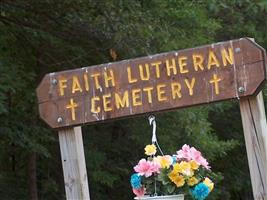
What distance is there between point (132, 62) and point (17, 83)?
12.2 feet

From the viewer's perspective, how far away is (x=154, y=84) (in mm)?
4188

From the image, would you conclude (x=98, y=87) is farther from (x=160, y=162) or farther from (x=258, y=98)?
(x=258, y=98)

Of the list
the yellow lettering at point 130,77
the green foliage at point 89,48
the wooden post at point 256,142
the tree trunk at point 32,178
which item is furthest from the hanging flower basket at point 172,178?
the tree trunk at point 32,178

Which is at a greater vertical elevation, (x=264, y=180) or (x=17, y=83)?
(x=17, y=83)

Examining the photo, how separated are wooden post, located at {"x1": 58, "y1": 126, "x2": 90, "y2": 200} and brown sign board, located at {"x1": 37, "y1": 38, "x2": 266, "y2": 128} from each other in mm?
102

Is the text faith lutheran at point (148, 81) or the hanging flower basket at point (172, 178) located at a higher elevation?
the text faith lutheran at point (148, 81)

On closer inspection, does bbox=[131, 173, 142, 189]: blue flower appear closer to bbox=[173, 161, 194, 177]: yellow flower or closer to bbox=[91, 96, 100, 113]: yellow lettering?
bbox=[173, 161, 194, 177]: yellow flower

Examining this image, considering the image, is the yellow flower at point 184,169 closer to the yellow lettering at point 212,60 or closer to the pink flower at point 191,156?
the pink flower at point 191,156

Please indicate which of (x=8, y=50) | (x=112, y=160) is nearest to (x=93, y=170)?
(x=112, y=160)

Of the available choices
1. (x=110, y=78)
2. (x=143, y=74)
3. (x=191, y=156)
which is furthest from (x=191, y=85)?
(x=110, y=78)

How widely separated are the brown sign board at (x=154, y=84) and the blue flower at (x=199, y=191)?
1.80 feet

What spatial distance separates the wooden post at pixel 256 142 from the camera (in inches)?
156

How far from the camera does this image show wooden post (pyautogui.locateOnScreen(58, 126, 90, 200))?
4.48 metres

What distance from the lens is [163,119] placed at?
991 cm
